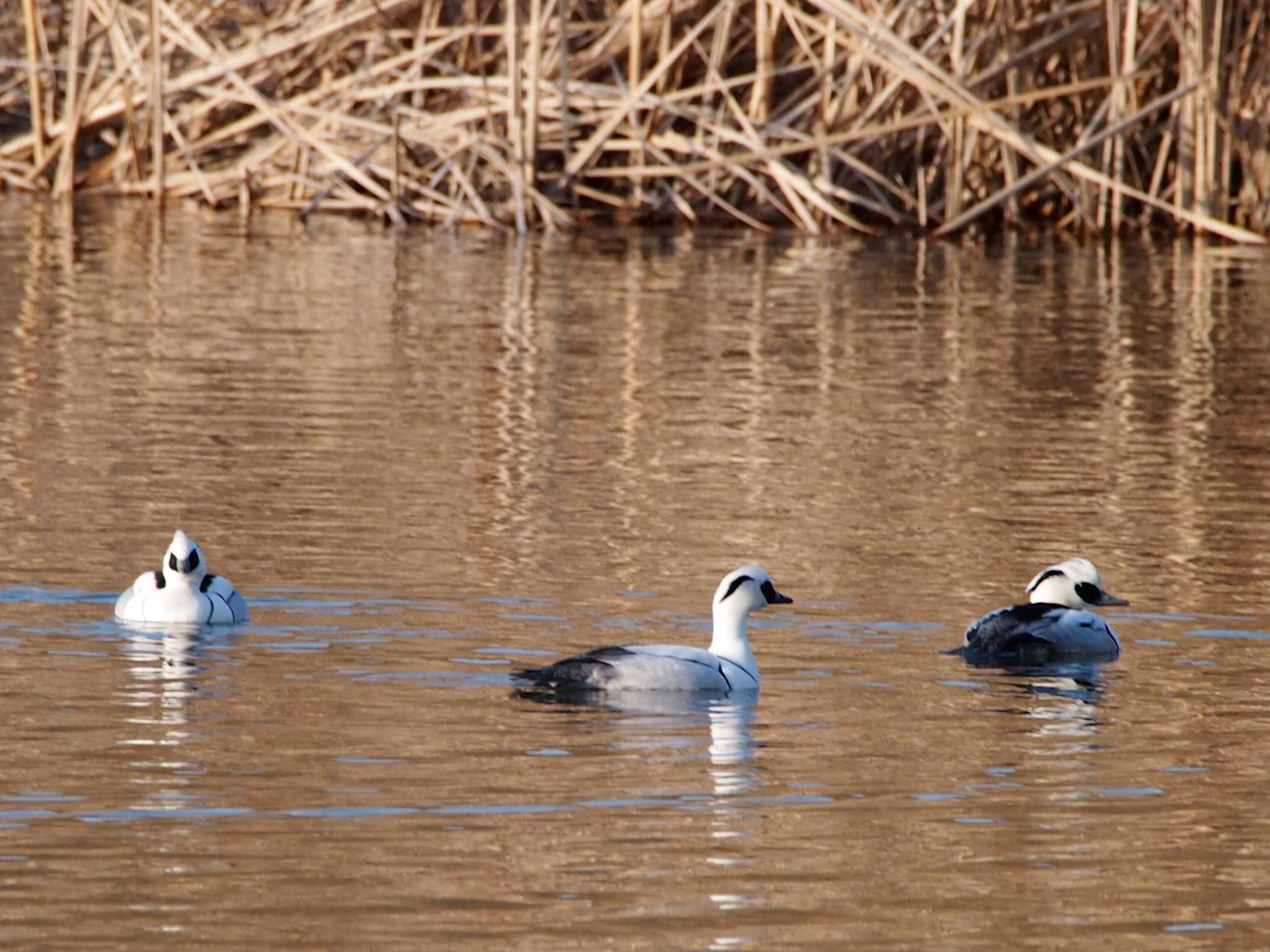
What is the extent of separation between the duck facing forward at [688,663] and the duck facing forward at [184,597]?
1290mm

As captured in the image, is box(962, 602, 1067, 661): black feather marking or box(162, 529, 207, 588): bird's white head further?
box(162, 529, 207, 588): bird's white head

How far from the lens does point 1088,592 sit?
9.27 metres

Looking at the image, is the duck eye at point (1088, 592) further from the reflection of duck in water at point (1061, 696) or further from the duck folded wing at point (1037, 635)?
the reflection of duck in water at point (1061, 696)

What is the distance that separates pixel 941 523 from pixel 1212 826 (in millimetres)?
4664

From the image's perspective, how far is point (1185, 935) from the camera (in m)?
5.67

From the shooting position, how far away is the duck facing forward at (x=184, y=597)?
8.95 meters

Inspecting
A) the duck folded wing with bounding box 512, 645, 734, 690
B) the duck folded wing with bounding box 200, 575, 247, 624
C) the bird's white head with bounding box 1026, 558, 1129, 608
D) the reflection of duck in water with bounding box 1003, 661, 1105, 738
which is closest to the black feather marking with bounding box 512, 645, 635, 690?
the duck folded wing with bounding box 512, 645, 734, 690

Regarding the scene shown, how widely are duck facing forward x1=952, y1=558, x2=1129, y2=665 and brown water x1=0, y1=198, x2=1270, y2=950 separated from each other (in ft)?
0.44

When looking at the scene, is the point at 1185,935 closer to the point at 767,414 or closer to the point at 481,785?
the point at 481,785

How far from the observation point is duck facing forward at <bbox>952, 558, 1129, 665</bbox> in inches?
346

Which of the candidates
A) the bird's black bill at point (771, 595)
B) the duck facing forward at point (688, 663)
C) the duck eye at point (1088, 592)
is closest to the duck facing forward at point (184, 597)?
the duck facing forward at point (688, 663)

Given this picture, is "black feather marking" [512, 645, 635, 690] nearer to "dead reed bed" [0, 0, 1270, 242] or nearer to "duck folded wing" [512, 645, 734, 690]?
"duck folded wing" [512, 645, 734, 690]

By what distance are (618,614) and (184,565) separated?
163 cm

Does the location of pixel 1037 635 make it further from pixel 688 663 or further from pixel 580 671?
pixel 580 671
